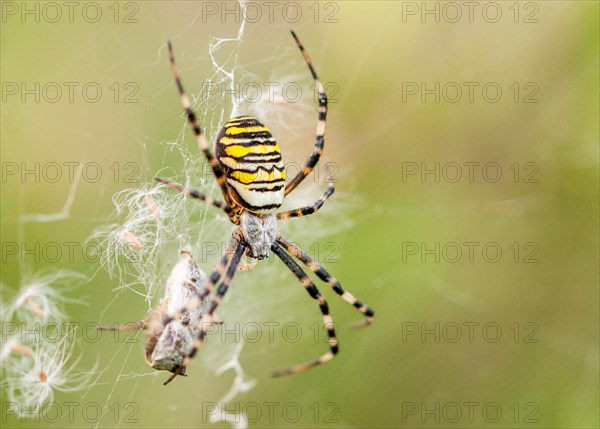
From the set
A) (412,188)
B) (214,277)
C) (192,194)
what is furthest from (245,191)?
(412,188)

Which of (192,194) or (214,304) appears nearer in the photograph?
(192,194)

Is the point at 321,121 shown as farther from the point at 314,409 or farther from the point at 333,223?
the point at 314,409

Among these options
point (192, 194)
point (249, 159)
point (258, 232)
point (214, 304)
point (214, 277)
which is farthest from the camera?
point (258, 232)

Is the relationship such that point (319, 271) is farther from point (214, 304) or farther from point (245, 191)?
point (245, 191)

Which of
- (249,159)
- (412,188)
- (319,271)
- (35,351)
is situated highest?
(249,159)

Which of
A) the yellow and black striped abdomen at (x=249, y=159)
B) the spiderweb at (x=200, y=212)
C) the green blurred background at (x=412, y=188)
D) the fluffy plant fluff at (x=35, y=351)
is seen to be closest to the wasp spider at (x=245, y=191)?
the yellow and black striped abdomen at (x=249, y=159)

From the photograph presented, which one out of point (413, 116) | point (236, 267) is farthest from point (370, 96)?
point (236, 267)

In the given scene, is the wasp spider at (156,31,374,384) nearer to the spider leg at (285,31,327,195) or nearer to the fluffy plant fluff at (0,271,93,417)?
the spider leg at (285,31,327,195)

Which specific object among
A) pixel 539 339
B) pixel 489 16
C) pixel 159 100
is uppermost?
pixel 489 16

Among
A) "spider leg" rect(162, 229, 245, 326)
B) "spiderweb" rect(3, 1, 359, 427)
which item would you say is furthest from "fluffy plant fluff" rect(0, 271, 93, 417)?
"spider leg" rect(162, 229, 245, 326)
